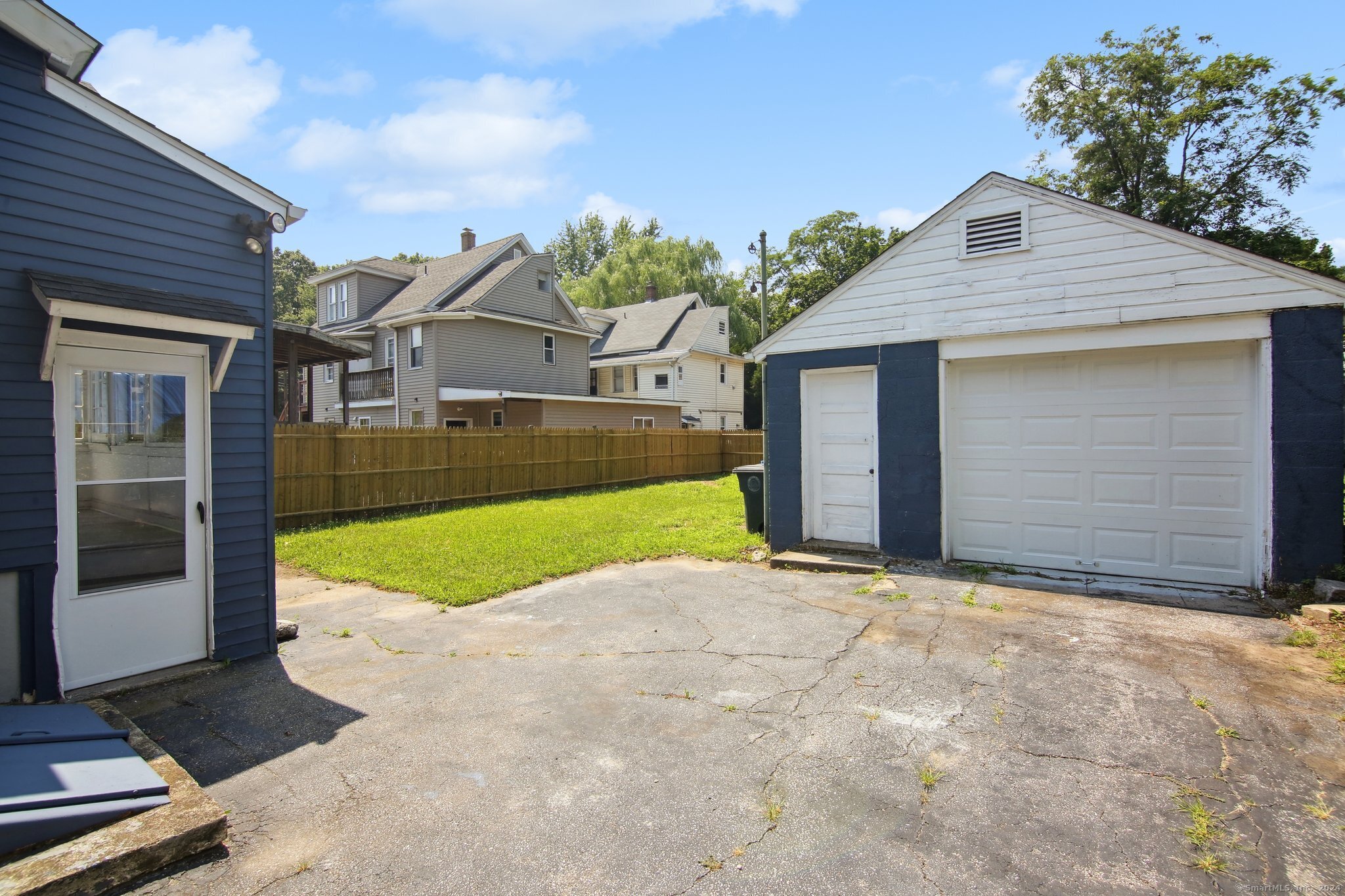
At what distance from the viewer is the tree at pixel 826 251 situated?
3516cm

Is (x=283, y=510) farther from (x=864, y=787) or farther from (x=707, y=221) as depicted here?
(x=707, y=221)

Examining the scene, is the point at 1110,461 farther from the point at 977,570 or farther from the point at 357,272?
the point at 357,272

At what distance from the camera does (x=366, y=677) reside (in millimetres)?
4680

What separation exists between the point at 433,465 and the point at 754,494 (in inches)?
295

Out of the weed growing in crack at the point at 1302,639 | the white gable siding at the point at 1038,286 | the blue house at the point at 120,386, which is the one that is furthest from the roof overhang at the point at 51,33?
the weed growing in crack at the point at 1302,639

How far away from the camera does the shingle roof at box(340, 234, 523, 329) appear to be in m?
22.5

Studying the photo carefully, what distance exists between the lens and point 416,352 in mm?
21500

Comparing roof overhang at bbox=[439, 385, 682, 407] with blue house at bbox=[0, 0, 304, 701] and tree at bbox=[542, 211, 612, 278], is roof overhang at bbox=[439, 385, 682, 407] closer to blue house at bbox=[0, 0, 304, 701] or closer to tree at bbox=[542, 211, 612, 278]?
blue house at bbox=[0, 0, 304, 701]

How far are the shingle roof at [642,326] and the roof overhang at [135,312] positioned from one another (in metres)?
24.3

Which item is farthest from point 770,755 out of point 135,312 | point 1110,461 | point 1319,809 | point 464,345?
point 464,345

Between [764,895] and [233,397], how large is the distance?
4.97 m

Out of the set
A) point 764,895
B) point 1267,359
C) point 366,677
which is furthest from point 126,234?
point 1267,359

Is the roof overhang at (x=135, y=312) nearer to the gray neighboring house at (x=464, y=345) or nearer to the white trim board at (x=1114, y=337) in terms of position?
the white trim board at (x=1114, y=337)

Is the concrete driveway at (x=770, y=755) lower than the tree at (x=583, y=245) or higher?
lower
